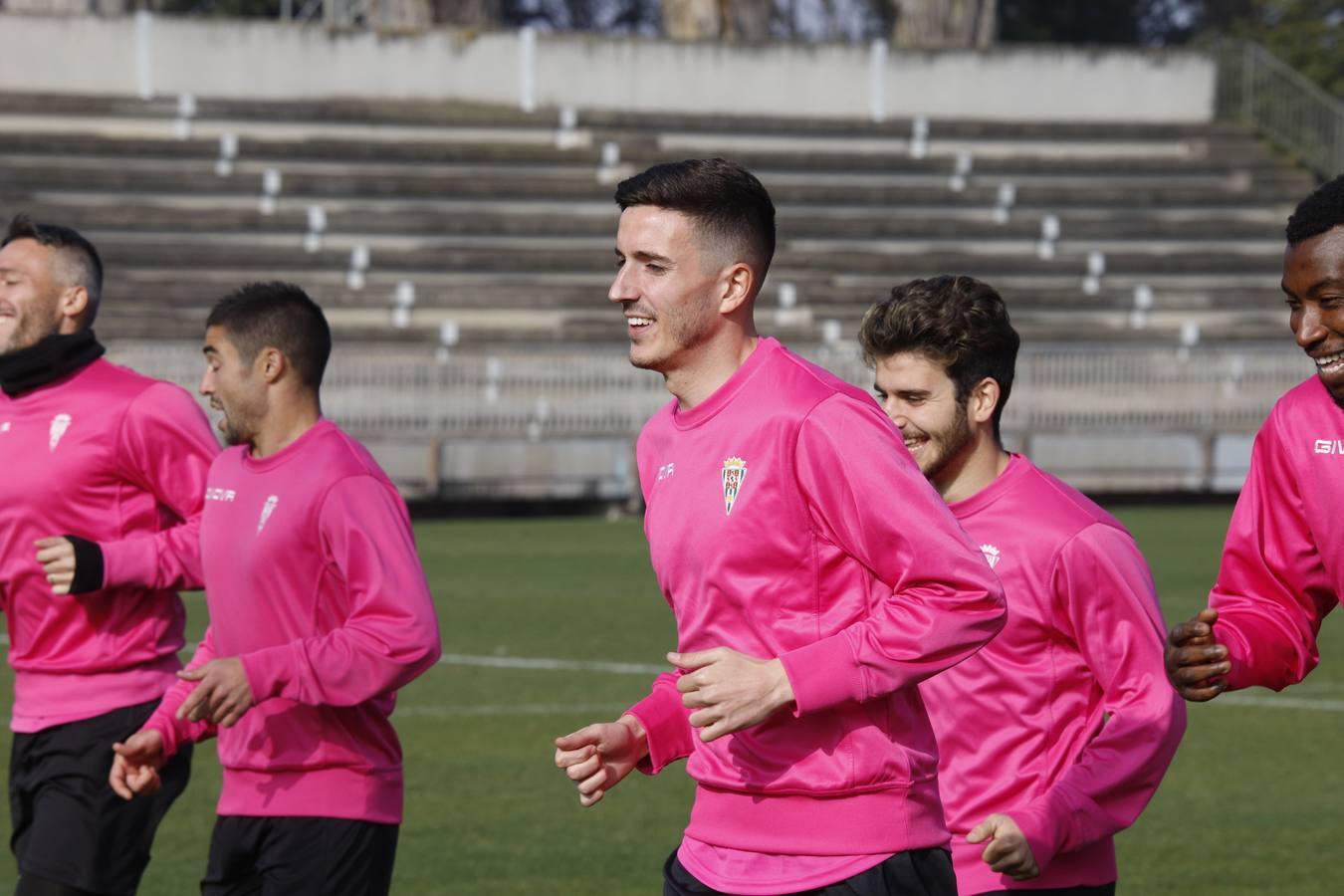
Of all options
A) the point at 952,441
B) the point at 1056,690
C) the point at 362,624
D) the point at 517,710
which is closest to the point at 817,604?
the point at 1056,690

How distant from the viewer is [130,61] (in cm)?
3089

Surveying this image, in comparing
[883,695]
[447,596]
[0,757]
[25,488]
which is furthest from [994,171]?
[883,695]

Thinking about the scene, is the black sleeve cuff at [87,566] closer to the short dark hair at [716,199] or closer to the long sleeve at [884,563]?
the short dark hair at [716,199]

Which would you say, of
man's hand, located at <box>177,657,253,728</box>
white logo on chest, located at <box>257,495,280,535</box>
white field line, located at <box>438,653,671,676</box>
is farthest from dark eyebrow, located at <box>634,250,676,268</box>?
white field line, located at <box>438,653,671,676</box>

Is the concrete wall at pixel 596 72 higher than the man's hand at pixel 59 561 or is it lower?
higher

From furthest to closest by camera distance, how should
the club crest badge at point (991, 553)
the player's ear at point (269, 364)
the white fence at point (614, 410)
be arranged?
the white fence at point (614, 410) < the player's ear at point (269, 364) < the club crest badge at point (991, 553)

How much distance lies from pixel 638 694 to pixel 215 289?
51.1 ft

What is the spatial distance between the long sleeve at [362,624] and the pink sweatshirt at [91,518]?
3.20ft

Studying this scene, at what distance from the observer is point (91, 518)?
6094mm

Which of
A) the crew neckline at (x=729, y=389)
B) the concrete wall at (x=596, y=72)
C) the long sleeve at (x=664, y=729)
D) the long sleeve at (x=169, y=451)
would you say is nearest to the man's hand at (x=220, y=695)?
the long sleeve at (x=169, y=451)

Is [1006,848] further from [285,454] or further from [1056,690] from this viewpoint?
[285,454]

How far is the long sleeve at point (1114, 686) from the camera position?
428 centimetres

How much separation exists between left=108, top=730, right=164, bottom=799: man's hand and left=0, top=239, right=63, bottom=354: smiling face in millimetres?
1465

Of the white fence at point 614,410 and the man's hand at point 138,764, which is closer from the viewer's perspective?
the man's hand at point 138,764
